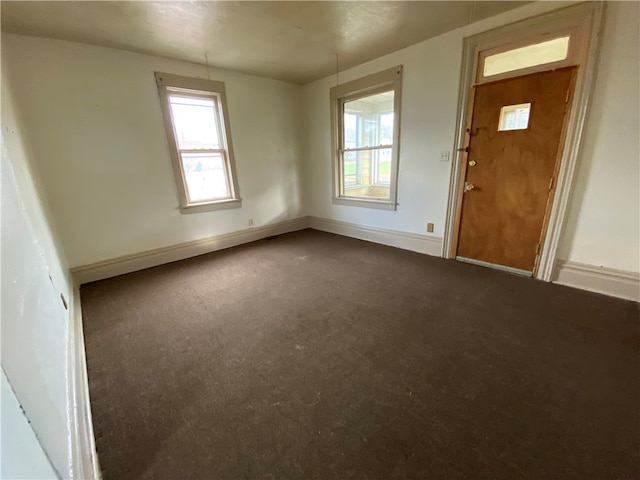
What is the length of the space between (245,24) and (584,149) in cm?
310

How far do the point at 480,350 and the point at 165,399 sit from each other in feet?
6.23

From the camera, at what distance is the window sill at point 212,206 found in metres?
3.53

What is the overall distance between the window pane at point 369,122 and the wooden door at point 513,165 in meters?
1.77

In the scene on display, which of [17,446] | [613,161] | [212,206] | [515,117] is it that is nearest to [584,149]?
[613,161]

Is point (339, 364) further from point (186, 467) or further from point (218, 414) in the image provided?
point (186, 467)

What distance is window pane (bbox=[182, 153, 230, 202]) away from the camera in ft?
11.6

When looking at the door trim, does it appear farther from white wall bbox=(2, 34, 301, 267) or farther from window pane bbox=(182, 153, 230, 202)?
window pane bbox=(182, 153, 230, 202)

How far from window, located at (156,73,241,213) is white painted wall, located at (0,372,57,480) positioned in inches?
125

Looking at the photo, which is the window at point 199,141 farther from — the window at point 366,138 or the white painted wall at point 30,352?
the white painted wall at point 30,352

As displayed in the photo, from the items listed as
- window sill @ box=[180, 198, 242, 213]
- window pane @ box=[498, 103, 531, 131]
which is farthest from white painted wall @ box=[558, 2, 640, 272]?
→ window sill @ box=[180, 198, 242, 213]

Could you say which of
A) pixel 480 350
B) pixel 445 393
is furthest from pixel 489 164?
pixel 445 393

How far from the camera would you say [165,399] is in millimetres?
1462

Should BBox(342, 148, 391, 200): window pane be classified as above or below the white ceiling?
below

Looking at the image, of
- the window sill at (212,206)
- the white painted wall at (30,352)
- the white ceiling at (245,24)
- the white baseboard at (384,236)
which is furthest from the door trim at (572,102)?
the white painted wall at (30,352)
